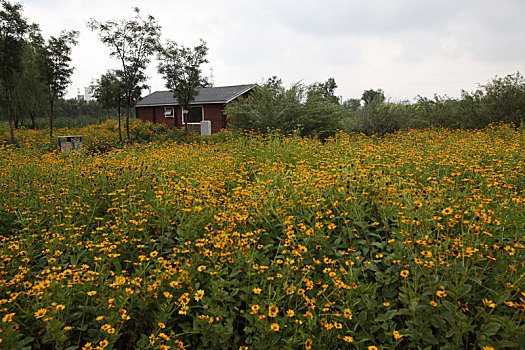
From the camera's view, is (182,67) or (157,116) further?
(157,116)

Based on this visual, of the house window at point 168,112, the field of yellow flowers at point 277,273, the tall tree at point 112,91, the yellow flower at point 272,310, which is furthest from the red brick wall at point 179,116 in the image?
the yellow flower at point 272,310

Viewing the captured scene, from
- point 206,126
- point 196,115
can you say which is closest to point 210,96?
point 196,115

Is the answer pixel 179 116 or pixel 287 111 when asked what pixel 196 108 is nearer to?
pixel 179 116

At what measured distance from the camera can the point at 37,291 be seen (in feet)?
6.07

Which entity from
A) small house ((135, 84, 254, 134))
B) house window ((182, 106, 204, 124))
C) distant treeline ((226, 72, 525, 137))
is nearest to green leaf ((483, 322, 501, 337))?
distant treeline ((226, 72, 525, 137))

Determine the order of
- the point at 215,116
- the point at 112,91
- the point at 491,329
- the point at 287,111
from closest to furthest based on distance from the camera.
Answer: the point at 491,329 < the point at 287,111 < the point at 112,91 < the point at 215,116

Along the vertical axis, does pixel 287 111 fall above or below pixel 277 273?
above

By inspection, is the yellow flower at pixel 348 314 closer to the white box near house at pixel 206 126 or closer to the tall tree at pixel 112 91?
the tall tree at pixel 112 91

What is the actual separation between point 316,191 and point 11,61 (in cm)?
1655

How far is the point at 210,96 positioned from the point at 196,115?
71.5 inches

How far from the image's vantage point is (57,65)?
53.8ft

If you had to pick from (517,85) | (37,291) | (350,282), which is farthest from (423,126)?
(37,291)

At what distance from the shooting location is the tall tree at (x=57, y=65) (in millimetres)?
15969

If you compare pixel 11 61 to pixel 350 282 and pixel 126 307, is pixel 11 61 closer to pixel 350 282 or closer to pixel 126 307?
pixel 126 307
